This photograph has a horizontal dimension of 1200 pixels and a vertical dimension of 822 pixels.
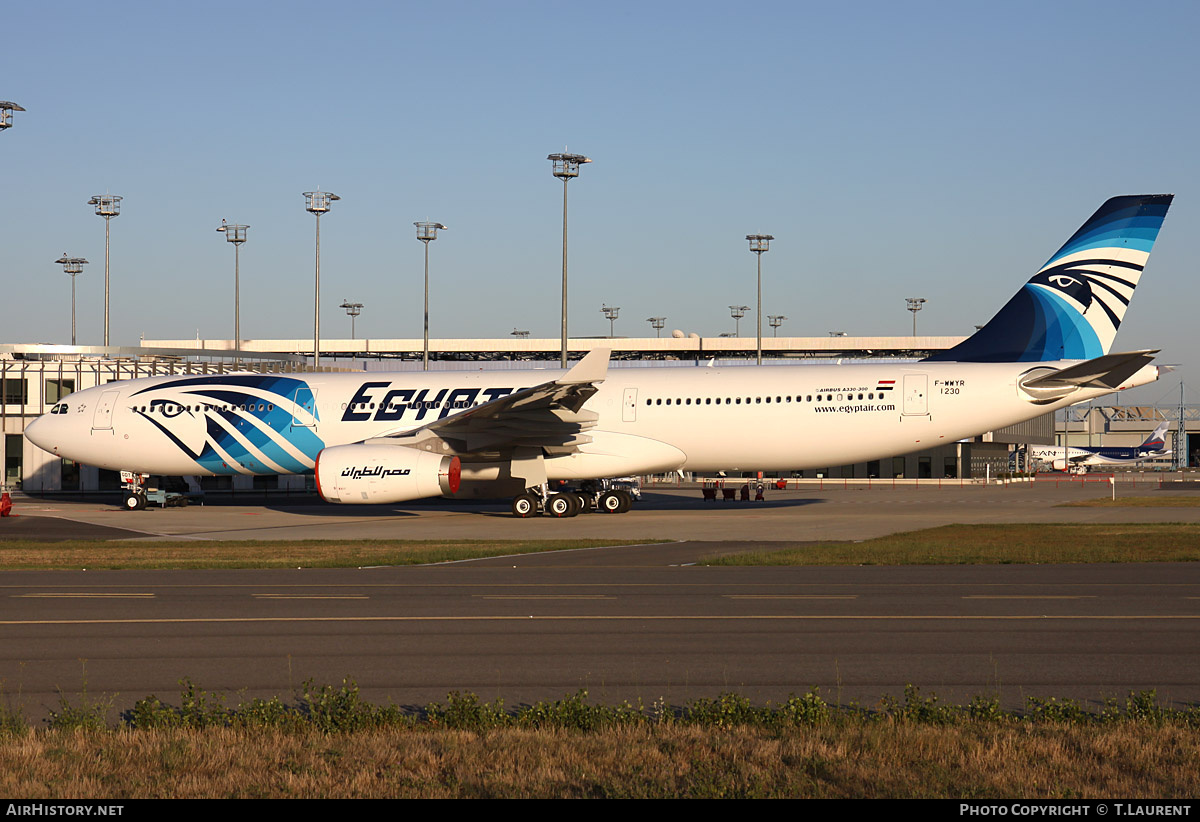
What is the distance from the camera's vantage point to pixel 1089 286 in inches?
1164

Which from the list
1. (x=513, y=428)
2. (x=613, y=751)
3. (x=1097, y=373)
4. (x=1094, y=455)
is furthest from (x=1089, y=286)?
(x=1094, y=455)

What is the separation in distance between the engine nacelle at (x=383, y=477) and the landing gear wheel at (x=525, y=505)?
3327 millimetres

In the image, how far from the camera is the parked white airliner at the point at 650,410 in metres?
28.5

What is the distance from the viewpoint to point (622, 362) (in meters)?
90.8

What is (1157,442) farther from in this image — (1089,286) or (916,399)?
(916,399)

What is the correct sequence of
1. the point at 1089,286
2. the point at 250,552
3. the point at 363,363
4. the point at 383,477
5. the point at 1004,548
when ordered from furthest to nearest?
1. the point at 363,363
2. the point at 1089,286
3. the point at 383,477
4. the point at 250,552
5. the point at 1004,548

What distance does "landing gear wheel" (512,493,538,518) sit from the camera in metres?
31.3

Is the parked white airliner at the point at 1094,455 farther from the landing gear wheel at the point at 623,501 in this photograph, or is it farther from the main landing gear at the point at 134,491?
the main landing gear at the point at 134,491

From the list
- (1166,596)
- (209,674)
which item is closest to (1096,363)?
(1166,596)

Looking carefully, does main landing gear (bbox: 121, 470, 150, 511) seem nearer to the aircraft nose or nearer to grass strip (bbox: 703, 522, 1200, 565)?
the aircraft nose

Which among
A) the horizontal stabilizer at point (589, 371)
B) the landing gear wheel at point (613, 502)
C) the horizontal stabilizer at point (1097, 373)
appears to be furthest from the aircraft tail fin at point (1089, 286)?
the landing gear wheel at point (613, 502)

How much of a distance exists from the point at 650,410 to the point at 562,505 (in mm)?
3578

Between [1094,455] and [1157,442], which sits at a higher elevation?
[1157,442]

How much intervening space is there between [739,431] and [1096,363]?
352 inches
